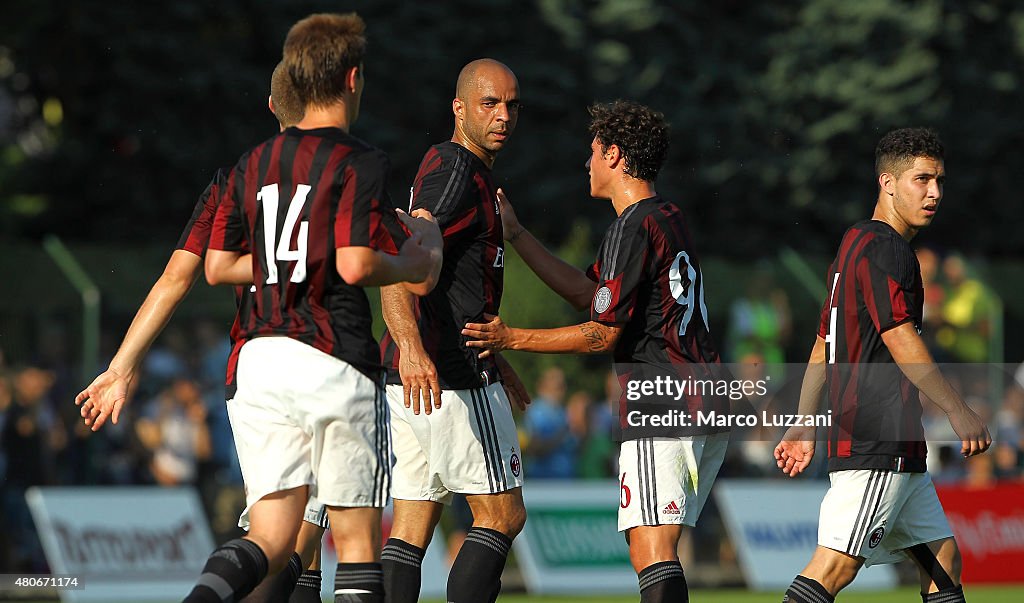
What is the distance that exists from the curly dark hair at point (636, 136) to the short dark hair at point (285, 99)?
161 centimetres

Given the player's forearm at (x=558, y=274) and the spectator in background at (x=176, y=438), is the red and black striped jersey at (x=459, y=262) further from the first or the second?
the spectator in background at (x=176, y=438)

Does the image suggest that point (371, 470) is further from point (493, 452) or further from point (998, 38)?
point (998, 38)

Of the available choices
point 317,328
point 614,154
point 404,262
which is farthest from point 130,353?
point 614,154

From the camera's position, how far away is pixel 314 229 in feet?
19.5

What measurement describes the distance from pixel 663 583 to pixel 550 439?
27.3ft

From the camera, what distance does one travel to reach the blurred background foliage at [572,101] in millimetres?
22469

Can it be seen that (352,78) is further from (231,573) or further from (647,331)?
(647,331)

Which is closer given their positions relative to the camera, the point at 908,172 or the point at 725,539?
the point at 908,172

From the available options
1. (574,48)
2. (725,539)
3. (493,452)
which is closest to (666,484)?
(493,452)

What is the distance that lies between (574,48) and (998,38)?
26.1ft

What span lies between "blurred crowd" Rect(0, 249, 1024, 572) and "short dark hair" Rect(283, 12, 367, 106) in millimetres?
7166

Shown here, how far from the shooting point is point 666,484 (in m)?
7.36

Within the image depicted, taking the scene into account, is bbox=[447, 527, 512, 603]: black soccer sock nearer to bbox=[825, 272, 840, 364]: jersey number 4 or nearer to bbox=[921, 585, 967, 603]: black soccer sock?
bbox=[825, 272, 840, 364]: jersey number 4

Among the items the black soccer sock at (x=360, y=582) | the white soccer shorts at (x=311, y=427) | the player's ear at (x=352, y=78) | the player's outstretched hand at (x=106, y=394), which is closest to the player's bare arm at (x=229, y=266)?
the white soccer shorts at (x=311, y=427)
